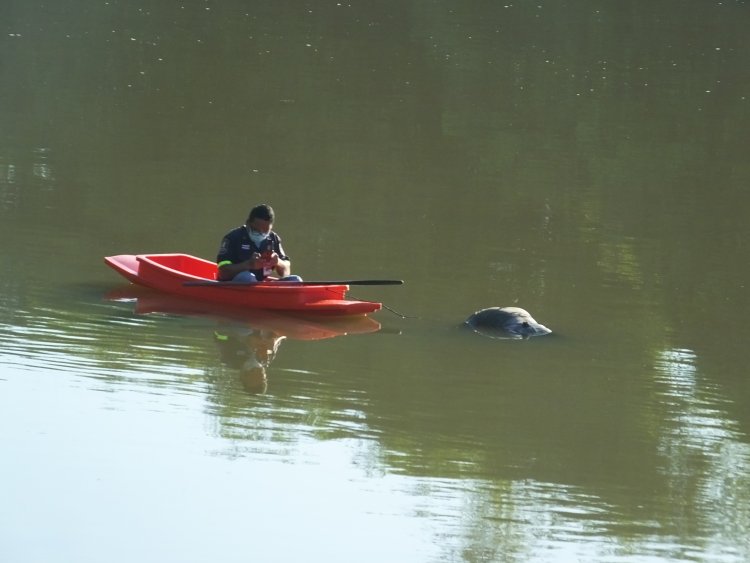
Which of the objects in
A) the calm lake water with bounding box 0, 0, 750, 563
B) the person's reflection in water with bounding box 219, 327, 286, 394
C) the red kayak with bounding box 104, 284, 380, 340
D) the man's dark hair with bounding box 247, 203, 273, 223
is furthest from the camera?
the man's dark hair with bounding box 247, 203, 273, 223

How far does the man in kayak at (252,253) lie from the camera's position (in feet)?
36.3

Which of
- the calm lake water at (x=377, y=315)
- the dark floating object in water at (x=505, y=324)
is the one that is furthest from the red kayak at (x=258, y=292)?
the dark floating object in water at (x=505, y=324)

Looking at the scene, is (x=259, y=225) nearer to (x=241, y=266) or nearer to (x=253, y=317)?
(x=241, y=266)

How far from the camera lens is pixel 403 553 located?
6766 mm

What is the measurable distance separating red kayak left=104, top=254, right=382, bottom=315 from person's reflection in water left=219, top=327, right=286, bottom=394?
423mm

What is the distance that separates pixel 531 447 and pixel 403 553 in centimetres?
195

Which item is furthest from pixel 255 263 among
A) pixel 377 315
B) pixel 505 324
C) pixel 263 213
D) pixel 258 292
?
pixel 505 324

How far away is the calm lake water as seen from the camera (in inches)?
285

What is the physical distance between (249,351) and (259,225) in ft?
4.18

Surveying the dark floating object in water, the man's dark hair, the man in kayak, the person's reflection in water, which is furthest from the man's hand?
the dark floating object in water

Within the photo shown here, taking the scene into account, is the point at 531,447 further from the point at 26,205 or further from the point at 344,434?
the point at 26,205

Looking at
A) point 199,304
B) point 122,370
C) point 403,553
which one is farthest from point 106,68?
point 403,553

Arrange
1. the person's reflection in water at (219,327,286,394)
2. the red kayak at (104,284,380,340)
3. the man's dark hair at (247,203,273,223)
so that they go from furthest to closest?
the man's dark hair at (247,203,273,223) < the red kayak at (104,284,380,340) < the person's reflection in water at (219,327,286,394)

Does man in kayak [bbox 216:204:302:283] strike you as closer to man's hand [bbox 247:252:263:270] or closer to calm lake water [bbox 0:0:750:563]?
man's hand [bbox 247:252:263:270]
